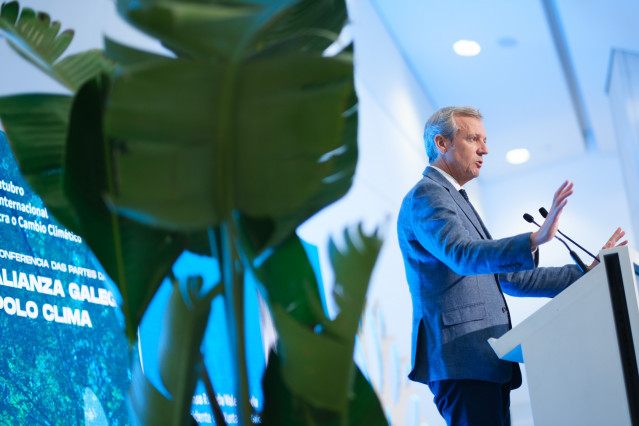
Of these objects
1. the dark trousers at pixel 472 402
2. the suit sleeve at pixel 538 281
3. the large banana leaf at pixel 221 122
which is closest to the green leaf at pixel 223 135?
the large banana leaf at pixel 221 122

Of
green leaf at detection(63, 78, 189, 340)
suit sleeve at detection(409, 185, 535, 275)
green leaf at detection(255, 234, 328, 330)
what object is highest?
suit sleeve at detection(409, 185, 535, 275)

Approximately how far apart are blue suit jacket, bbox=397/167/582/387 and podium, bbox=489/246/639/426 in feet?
0.28

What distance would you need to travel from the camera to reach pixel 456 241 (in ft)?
6.32

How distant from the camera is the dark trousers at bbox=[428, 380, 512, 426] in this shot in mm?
1908

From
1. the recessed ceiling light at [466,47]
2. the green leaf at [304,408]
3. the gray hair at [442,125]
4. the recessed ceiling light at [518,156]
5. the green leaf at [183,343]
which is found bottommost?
the green leaf at [304,408]

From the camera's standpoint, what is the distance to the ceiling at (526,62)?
6125 millimetres

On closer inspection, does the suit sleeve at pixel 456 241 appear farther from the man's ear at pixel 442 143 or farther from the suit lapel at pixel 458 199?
the man's ear at pixel 442 143

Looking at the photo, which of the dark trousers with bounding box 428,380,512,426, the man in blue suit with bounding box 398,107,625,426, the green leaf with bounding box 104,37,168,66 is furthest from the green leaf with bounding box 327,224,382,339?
the dark trousers with bounding box 428,380,512,426

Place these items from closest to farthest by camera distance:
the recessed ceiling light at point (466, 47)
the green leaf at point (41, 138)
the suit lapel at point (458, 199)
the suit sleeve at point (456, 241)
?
the green leaf at point (41, 138)
the suit sleeve at point (456, 241)
the suit lapel at point (458, 199)
the recessed ceiling light at point (466, 47)

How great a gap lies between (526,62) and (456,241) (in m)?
5.50

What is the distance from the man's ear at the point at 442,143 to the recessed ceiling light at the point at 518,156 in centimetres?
653

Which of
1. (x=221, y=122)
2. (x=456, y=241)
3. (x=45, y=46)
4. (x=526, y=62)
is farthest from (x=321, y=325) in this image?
(x=526, y=62)

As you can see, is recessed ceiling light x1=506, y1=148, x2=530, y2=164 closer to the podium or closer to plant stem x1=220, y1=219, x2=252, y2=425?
the podium

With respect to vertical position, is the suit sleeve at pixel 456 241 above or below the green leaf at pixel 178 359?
above
